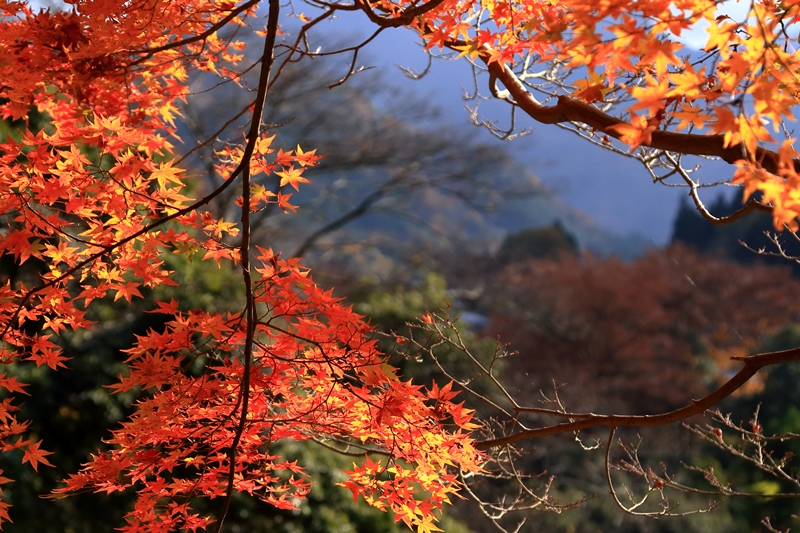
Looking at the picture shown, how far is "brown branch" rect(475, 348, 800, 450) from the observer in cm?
147

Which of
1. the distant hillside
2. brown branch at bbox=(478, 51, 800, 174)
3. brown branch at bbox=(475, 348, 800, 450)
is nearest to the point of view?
brown branch at bbox=(478, 51, 800, 174)

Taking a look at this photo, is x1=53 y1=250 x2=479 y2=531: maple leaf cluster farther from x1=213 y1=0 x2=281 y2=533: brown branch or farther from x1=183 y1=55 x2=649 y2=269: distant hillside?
x1=183 y1=55 x2=649 y2=269: distant hillside

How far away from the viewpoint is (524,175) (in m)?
15.1

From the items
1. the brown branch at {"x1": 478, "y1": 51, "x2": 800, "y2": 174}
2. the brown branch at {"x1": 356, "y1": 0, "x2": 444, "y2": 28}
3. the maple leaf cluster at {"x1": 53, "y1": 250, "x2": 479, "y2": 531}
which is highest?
the brown branch at {"x1": 356, "y1": 0, "x2": 444, "y2": 28}

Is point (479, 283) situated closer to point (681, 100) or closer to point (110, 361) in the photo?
point (110, 361)

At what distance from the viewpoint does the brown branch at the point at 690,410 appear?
57.8 inches

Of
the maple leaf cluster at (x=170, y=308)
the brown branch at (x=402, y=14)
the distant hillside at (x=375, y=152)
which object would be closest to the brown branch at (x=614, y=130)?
the brown branch at (x=402, y=14)

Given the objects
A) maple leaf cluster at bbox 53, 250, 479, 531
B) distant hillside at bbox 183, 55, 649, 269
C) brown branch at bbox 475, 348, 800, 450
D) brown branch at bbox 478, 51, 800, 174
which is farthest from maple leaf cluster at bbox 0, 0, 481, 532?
distant hillside at bbox 183, 55, 649, 269

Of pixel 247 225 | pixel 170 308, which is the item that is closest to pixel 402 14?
pixel 247 225

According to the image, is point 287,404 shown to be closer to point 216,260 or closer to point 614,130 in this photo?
point 216,260

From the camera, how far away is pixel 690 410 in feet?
5.15

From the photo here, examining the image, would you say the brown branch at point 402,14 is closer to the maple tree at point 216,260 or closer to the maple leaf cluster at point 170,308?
the maple tree at point 216,260

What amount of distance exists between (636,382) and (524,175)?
7127mm

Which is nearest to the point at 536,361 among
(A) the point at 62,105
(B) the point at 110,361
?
(B) the point at 110,361
